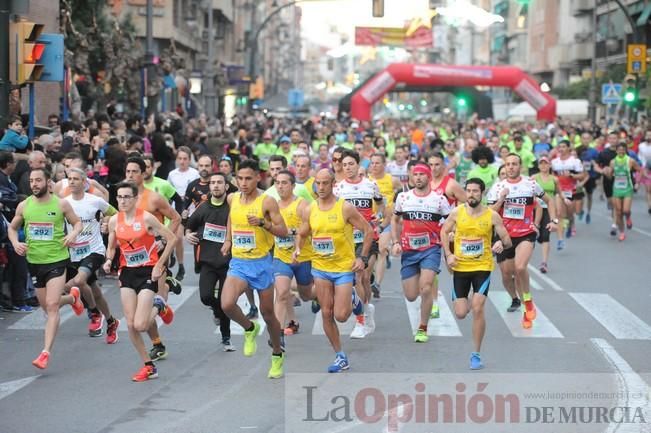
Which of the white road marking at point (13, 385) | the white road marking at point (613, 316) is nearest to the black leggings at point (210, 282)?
the white road marking at point (13, 385)

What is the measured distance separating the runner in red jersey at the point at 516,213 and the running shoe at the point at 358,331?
6.69 feet

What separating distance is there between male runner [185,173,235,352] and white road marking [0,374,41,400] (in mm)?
1806

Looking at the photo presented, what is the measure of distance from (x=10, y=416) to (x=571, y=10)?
7382 cm

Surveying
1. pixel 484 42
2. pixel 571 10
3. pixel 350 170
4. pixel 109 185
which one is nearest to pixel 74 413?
pixel 350 170

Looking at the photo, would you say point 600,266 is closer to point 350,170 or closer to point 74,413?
point 350,170

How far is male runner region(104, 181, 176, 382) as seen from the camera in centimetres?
1042

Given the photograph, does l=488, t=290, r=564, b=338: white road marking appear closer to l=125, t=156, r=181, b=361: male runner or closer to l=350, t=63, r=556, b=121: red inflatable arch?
l=125, t=156, r=181, b=361: male runner

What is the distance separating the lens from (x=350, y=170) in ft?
43.9

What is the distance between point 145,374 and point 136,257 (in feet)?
3.34

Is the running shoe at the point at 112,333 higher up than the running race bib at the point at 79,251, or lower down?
lower down

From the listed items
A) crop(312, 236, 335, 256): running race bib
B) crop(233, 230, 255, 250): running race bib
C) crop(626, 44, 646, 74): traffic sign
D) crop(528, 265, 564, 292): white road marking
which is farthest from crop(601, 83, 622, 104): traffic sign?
crop(233, 230, 255, 250): running race bib

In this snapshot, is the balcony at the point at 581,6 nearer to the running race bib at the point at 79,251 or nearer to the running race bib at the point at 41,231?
the running race bib at the point at 79,251

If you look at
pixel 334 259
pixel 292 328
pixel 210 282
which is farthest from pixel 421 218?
pixel 210 282

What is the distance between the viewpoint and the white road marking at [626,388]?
28.3 feet
